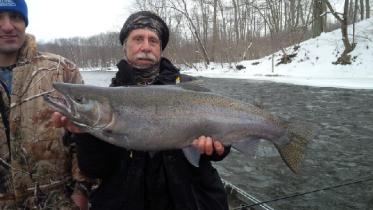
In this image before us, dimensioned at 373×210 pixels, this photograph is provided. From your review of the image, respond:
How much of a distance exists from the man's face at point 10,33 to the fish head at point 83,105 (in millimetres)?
666

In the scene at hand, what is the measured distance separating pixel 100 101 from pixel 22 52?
2.83ft

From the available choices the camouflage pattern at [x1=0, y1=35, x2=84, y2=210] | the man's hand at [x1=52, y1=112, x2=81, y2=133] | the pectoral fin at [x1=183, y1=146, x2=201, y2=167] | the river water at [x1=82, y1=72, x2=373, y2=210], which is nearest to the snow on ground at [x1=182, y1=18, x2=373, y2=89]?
the river water at [x1=82, y1=72, x2=373, y2=210]

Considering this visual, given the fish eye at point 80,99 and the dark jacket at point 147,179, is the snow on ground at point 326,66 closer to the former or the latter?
the dark jacket at point 147,179

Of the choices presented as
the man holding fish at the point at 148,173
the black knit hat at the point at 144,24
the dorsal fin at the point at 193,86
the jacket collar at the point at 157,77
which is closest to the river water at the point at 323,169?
the dorsal fin at the point at 193,86

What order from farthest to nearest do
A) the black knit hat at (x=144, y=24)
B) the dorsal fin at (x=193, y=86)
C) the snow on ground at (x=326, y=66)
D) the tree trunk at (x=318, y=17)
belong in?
the tree trunk at (x=318, y=17), the snow on ground at (x=326, y=66), the black knit hat at (x=144, y=24), the dorsal fin at (x=193, y=86)

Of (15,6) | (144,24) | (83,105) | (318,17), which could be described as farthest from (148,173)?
(318,17)

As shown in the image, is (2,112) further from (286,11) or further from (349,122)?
(286,11)

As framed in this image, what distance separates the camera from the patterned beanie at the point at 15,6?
8.50ft

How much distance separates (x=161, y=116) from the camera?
2393 mm

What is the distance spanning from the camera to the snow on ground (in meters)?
18.4

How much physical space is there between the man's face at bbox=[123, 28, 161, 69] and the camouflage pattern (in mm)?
581

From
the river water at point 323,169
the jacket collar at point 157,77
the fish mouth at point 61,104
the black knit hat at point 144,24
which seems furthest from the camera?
the river water at point 323,169

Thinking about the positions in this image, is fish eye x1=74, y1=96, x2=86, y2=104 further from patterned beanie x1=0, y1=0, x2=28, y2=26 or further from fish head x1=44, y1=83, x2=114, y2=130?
patterned beanie x1=0, y1=0, x2=28, y2=26

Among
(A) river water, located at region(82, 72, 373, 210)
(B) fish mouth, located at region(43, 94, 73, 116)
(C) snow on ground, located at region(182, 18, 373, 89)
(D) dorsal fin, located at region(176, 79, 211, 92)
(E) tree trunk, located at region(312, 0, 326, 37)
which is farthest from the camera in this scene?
(E) tree trunk, located at region(312, 0, 326, 37)
